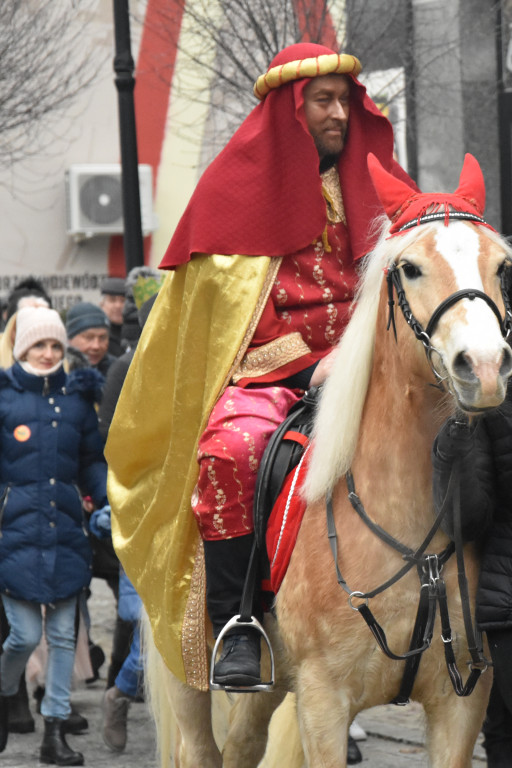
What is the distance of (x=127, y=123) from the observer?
9.05m

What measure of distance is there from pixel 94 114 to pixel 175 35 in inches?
200

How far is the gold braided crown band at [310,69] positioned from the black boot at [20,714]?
383 cm

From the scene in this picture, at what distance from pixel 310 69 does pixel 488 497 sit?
1.63 meters

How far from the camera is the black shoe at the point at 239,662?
404cm

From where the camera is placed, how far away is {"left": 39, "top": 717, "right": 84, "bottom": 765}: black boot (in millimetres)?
6156

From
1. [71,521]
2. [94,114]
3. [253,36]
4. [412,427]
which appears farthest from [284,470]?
[94,114]

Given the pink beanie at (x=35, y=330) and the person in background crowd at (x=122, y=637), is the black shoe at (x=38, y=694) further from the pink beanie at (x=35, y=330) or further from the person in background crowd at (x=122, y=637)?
the pink beanie at (x=35, y=330)

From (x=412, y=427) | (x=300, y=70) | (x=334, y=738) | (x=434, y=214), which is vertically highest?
(x=300, y=70)

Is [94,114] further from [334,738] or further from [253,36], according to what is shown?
[334,738]

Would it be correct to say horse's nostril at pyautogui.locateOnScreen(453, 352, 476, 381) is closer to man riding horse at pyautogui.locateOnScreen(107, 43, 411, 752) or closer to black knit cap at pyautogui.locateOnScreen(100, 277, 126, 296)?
man riding horse at pyautogui.locateOnScreen(107, 43, 411, 752)

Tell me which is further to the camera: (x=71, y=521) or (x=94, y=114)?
(x=94, y=114)

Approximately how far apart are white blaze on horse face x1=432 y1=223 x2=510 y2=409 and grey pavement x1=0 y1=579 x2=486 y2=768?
3127 mm

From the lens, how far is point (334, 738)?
371 cm

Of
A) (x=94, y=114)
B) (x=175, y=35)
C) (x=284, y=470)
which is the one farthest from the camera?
(x=94, y=114)
